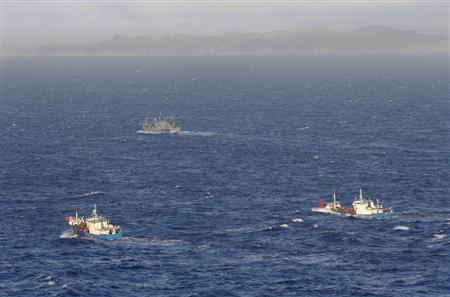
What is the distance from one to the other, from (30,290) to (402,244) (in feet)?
235

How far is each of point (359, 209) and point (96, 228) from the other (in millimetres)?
59371

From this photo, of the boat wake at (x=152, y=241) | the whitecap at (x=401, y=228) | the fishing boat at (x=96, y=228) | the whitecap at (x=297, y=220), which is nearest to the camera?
the boat wake at (x=152, y=241)

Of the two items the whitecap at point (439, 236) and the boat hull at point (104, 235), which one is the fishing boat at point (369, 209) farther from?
the boat hull at point (104, 235)

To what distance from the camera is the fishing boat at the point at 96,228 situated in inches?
6260

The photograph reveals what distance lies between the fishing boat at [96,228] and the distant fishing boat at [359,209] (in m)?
48.6

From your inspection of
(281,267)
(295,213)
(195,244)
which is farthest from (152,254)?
(295,213)

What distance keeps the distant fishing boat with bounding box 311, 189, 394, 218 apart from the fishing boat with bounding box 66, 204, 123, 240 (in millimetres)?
48577

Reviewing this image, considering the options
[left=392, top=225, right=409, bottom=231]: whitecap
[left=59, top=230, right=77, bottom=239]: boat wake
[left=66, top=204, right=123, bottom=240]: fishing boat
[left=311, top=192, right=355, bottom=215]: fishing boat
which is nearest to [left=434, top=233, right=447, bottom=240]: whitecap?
[left=392, top=225, right=409, bottom=231]: whitecap

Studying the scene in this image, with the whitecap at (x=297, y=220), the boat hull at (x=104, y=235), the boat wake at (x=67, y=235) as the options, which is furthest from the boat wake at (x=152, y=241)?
the whitecap at (x=297, y=220)

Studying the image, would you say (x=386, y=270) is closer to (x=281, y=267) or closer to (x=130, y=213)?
(x=281, y=267)

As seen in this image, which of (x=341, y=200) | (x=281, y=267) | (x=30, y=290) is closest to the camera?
(x=30, y=290)

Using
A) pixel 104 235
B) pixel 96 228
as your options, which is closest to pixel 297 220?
pixel 104 235

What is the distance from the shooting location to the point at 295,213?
17838cm

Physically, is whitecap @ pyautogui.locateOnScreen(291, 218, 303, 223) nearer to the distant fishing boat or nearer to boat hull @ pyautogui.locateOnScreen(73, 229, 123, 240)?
the distant fishing boat
